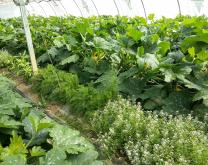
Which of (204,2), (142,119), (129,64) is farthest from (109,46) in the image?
(204,2)

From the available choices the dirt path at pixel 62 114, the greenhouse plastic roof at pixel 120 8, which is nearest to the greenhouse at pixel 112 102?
the dirt path at pixel 62 114

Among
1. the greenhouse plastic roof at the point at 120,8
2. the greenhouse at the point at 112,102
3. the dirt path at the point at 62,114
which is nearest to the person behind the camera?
the greenhouse at the point at 112,102

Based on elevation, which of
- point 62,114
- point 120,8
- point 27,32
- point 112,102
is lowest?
point 62,114

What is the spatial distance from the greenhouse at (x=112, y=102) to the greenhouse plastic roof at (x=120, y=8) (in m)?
6.70

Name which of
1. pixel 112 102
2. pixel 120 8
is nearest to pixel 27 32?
pixel 112 102

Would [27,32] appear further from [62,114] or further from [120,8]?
[120,8]

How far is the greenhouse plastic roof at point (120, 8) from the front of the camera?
16484 millimetres

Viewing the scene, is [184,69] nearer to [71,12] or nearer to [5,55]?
[5,55]

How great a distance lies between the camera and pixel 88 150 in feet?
11.0

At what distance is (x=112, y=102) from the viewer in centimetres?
478

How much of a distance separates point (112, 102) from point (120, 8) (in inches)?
686

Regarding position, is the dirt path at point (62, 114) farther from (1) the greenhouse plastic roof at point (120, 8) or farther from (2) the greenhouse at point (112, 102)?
(1) the greenhouse plastic roof at point (120, 8)

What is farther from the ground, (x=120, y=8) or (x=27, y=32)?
(x=120, y=8)

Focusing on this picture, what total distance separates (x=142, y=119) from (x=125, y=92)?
122 centimetres
